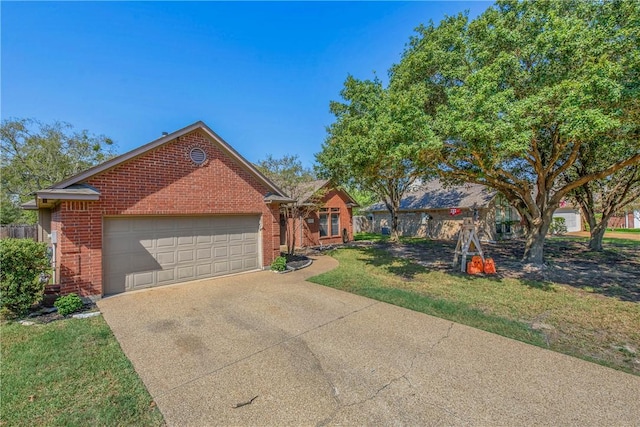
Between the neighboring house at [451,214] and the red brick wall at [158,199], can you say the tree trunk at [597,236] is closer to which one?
the neighboring house at [451,214]

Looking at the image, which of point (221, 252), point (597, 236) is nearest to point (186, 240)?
point (221, 252)

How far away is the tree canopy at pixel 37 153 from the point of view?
21.1m

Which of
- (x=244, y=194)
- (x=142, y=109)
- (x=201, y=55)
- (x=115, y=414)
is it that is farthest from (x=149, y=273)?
(x=142, y=109)

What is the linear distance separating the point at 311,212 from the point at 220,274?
9.33 meters

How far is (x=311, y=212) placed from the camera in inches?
719

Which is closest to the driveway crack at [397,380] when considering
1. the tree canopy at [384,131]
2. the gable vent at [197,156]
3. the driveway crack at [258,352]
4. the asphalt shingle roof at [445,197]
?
the driveway crack at [258,352]

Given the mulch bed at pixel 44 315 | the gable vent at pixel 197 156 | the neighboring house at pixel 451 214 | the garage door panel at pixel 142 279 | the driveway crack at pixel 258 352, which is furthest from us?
the neighboring house at pixel 451 214

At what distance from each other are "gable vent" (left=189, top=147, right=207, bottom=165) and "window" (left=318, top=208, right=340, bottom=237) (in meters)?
10.7

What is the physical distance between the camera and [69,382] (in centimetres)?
365

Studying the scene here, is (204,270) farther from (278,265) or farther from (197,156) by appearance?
(197,156)

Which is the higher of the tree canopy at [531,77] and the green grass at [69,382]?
the tree canopy at [531,77]

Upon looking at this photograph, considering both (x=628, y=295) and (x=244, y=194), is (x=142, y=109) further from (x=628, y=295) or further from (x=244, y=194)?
(x=628, y=295)

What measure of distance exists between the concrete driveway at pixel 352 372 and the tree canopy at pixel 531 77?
453cm

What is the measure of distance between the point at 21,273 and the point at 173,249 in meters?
3.31
